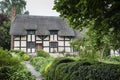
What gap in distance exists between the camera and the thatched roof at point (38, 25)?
45312 mm

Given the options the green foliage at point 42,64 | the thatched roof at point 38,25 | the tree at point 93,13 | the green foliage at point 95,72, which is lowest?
the green foliage at point 42,64

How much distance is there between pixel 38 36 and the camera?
45.6m

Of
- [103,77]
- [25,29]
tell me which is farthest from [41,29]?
[103,77]

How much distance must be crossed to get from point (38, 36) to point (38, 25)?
2.41 meters

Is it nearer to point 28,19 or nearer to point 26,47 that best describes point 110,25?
point 26,47

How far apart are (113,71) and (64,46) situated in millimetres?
37410

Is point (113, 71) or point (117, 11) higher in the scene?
point (117, 11)

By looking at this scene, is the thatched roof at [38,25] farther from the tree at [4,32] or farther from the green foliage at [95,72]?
the green foliage at [95,72]

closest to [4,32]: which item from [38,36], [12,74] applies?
[38,36]

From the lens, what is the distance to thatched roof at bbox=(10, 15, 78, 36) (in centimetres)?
4531

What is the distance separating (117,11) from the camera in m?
7.73

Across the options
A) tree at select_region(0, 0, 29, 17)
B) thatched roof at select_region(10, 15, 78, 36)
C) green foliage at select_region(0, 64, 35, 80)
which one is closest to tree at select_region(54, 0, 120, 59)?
green foliage at select_region(0, 64, 35, 80)

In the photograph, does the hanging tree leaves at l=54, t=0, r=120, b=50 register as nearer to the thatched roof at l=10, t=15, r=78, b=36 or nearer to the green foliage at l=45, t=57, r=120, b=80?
the green foliage at l=45, t=57, r=120, b=80

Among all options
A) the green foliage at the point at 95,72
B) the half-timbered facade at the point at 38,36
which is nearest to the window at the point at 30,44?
the half-timbered facade at the point at 38,36
